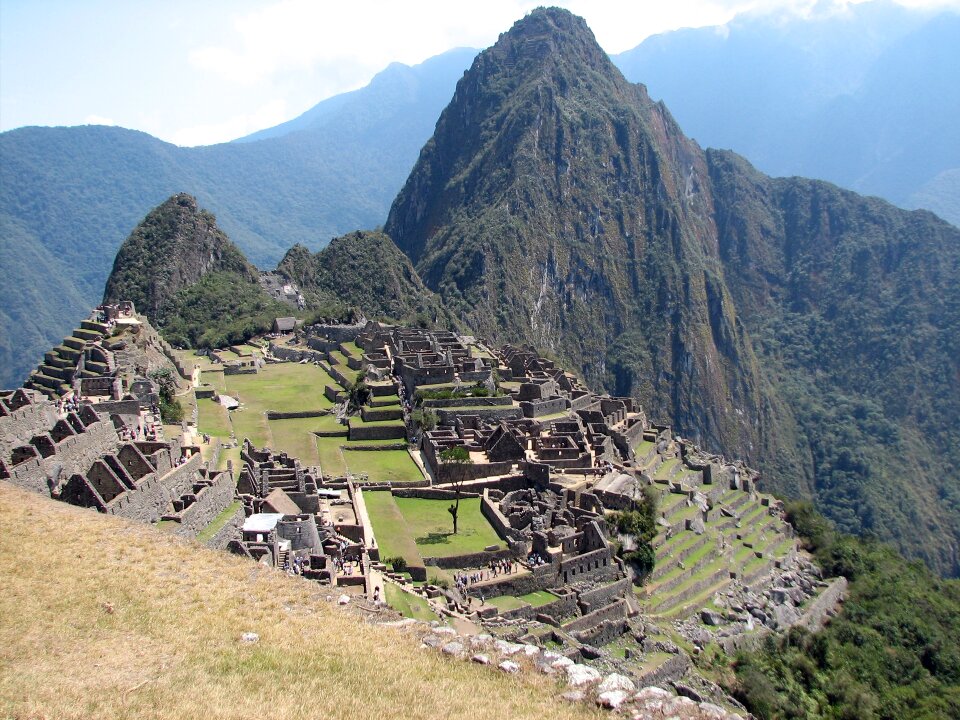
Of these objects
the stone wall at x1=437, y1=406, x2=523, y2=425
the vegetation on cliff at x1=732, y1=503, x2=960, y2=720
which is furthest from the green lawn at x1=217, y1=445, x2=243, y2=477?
the vegetation on cliff at x1=732, y1=503, x2=960, y2=720

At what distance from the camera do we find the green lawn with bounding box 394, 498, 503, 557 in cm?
3242

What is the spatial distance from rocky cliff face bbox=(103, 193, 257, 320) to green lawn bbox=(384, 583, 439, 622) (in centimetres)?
7151

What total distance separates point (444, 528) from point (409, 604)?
8.99 metres

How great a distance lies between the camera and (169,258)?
Result: 9844cm

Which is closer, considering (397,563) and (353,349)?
(397,563)

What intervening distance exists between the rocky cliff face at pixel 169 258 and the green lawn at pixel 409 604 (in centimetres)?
7151

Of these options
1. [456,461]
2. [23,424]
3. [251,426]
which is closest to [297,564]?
[23,424]

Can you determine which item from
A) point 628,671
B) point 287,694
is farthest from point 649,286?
point 287,694

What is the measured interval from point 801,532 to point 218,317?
5606 centimetres

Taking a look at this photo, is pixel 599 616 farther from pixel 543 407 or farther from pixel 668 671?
pixel 543 407

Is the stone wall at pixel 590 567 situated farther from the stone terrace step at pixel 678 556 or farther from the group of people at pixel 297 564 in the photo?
the group of people at pixel 297 564

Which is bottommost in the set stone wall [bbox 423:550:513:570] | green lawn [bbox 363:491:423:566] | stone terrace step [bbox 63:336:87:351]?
stone wall [bbox 423:550:513:570]

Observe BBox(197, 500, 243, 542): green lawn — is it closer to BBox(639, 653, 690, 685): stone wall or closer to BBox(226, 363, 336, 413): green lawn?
BBox(639, 653, 690, 685): stone wall

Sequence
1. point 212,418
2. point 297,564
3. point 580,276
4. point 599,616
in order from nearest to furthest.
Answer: point 297,564 < point 599,616 < point 212,418 < point 580,276
